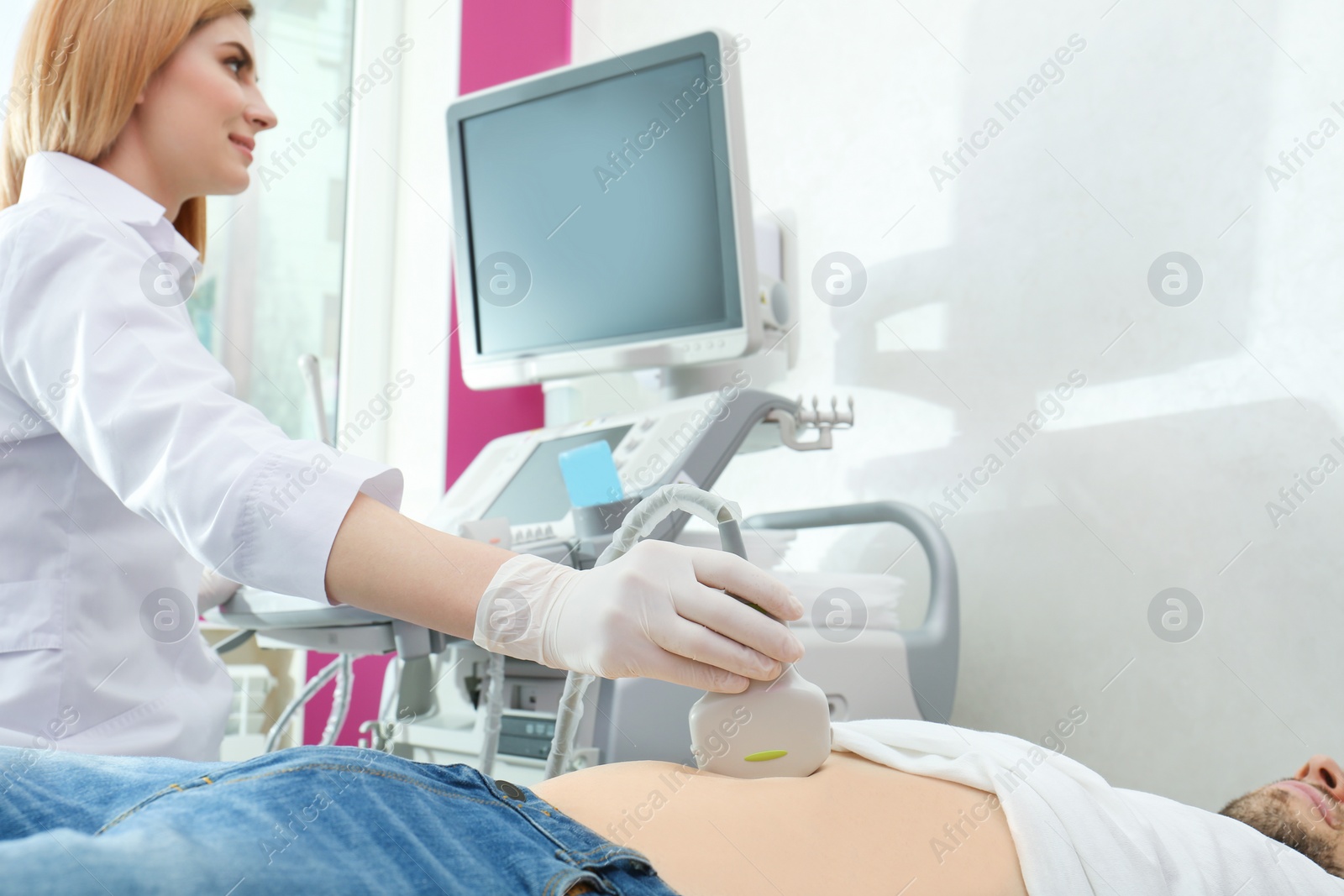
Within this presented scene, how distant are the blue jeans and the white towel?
1.26 feet

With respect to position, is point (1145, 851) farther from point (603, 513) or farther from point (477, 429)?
point (477, 429)

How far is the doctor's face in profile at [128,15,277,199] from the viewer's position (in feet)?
3.81

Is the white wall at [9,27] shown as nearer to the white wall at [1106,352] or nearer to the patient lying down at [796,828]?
the white wall at [1106,352]

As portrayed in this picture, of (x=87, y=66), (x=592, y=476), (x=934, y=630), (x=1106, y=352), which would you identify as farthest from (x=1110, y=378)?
(x=87, y=66)

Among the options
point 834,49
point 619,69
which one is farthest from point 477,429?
point 834,49

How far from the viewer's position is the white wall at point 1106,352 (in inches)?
58.4

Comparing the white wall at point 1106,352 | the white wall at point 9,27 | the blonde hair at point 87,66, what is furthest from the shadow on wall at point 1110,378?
the white wall at point 9,27

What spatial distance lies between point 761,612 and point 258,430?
45 cm

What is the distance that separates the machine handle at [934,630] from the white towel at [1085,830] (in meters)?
0.45

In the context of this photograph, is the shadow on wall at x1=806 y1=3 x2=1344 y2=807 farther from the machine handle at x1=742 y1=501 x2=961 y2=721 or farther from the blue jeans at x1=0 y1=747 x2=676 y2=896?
the blue jeans at x1=0 y1=747 x2=676 y2=896

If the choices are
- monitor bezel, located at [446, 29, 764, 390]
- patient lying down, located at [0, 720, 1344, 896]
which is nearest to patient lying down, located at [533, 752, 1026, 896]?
patient lying down, located at [0, 720, 1344, 896]

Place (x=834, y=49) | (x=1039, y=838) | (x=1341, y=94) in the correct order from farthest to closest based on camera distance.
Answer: (x=834, y=49) → (x=1341, y=94) → (x=1039, y=838)

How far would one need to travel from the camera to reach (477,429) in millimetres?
2625

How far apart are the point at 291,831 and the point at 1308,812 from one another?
1.16 metres
